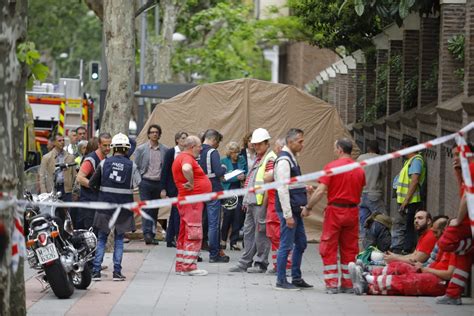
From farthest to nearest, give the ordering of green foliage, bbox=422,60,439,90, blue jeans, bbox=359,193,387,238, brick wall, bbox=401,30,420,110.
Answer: brick wall, bbox=401,30,420,110 < green foliage, bbox=422,60,439,90 < blue jeans, bbox=359,193,387,238

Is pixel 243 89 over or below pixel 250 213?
over

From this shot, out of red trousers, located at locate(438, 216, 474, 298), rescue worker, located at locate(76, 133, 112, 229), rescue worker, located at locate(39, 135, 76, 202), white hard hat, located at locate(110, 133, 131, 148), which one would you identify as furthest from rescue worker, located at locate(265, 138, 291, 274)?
rescue worker, located at locate(39, 135, 76, 202)

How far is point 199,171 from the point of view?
16094 mm

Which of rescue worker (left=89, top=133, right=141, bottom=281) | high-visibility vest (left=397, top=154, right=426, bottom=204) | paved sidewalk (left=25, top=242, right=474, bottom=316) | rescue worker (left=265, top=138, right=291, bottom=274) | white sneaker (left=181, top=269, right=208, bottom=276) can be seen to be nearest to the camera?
paved sidewalk (left=25, top=242, right=474, bottom=316)

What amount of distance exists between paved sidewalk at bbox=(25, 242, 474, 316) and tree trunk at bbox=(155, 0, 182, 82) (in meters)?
25.4

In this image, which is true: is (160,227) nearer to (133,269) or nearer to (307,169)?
(307,169)

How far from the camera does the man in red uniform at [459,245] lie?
12656 millimetres

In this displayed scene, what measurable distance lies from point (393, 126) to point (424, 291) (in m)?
9.02

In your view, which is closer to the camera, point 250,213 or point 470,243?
point 470,243

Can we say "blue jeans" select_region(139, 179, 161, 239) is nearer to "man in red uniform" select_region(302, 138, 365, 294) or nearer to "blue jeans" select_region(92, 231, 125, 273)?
"blue jeans" select_region(92, 231, 125, 273)

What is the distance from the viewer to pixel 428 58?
2070 cm

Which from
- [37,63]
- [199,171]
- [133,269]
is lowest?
[133,269]

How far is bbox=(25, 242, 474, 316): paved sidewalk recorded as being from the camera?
1282 centimetres

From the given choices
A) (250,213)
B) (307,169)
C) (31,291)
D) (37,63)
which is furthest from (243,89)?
(37,63)
